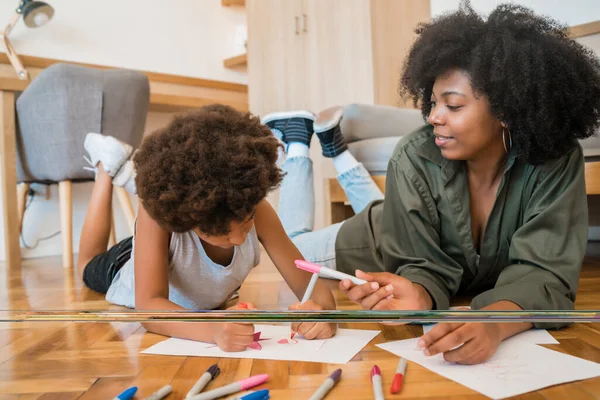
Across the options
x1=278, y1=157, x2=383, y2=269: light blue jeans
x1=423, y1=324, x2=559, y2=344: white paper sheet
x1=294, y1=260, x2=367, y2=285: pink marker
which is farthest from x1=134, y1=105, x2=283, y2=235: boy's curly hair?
x1=278, y1=157, x2=383, y2=269: light blue jeans

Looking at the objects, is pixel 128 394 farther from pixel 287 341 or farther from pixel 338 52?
pixel 338 52

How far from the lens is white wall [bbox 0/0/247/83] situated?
2912 mm

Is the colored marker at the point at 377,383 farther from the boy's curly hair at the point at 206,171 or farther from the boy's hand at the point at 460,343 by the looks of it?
the boy's curly hair at the point at 206,171

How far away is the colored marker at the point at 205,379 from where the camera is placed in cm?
67

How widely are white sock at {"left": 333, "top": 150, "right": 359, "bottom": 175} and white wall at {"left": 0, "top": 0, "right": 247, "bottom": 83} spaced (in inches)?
71.2

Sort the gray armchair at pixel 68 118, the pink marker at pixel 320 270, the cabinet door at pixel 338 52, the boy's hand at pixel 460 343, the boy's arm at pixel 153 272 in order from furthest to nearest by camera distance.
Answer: the cabinet door at pixel 338 52
the gray armchair at pixel 68 118
the boy's arm at pixel 153 272
the pink marker at pixel 320 270
the boy's hand at pixel 460 343

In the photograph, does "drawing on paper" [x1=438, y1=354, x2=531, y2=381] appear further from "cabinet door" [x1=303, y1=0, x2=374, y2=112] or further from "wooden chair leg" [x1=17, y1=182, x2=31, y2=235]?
"wooden chair leg" [x1=17, y1=182, x2=31, y2=235]

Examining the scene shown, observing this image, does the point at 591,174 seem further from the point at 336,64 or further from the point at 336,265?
the point at 336,64

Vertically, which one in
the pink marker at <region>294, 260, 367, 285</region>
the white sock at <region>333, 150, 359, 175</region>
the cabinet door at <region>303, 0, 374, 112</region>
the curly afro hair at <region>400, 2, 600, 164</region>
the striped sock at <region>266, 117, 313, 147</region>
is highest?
the cabinet door at <region>303, 0, 374, 112</region>

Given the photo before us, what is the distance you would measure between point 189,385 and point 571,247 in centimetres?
68

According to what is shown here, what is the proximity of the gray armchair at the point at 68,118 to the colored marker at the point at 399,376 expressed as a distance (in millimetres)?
1717

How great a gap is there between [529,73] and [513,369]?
1.69ft

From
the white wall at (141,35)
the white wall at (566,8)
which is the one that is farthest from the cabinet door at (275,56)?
the white wall at (566,8)

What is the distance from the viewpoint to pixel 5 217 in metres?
2.27
